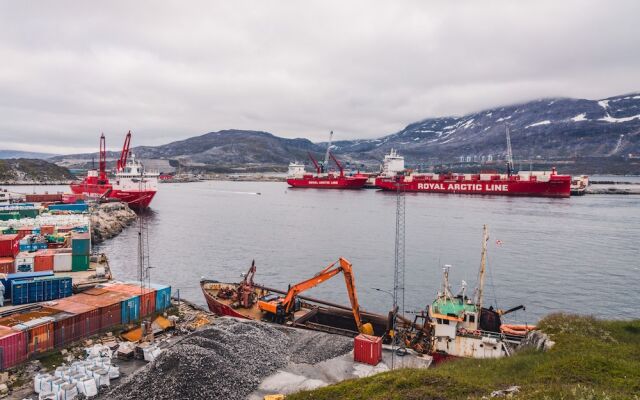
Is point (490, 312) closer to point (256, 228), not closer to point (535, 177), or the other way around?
point (256, 228)

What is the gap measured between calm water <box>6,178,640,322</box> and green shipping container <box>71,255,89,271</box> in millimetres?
5159

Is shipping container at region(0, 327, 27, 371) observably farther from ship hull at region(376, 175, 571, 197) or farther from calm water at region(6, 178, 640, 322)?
ship hull at region(376, 175, 571, 197)

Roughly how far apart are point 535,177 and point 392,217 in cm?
5244

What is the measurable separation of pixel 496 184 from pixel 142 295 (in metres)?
99.8

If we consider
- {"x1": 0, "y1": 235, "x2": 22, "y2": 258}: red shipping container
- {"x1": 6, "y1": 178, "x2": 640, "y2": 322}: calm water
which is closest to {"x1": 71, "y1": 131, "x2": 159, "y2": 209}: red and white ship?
{"x1": 6, "y1": 178, "x2": 640, "y2": 322}: calm water

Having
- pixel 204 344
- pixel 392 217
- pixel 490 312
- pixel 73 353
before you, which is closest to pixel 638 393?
pixel 490 312

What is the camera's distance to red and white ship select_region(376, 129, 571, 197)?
99562mm

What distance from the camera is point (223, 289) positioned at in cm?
2447

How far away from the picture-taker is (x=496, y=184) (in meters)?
106

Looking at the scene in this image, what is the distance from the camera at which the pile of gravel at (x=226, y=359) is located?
13.1m

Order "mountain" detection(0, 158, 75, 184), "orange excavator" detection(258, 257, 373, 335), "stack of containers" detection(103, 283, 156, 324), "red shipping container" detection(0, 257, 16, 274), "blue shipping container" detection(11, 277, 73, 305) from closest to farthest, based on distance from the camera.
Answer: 1. "orange excavator" detection(258, 257, 373, 335)
2. "blue shipping container" detection(11, 277, 73, 305)
3. "stack of containers" detection(103, 283, 156, 324)
4. "red shipping container" detection(0, 257, 16, 274)
5. "mountain" detection(0, 158, 75, 184)

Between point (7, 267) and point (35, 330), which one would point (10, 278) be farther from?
point (35, 330)

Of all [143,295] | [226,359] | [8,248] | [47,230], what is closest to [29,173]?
[47,230]

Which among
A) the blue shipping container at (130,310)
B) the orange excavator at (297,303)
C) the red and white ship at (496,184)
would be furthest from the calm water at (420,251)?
the red and white ship at (496,184)
